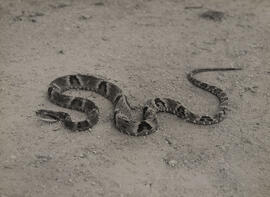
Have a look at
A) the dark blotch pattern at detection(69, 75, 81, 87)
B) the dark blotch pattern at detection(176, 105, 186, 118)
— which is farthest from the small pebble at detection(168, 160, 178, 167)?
the dark blotch pattern at detection(69, 75, 81, 87)

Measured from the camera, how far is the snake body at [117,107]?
9016 mm

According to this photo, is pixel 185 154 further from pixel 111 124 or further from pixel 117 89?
pixel 117 89

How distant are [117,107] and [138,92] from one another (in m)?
0.94

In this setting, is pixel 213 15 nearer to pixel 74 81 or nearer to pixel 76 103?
pixel 74 81

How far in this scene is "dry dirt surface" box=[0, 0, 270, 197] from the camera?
786 cm

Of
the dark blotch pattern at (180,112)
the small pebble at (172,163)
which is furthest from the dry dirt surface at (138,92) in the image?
the dark blotch pattern at (180,112)

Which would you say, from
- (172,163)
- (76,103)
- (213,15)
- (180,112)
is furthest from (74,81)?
(213,15)

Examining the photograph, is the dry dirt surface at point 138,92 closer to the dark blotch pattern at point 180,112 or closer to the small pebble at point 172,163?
the small pebble at point 172,163

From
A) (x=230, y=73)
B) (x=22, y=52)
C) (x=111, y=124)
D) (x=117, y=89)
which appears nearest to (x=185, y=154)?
(x=111, y=124)

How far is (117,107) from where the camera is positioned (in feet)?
31.4

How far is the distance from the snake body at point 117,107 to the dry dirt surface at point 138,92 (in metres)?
0.14

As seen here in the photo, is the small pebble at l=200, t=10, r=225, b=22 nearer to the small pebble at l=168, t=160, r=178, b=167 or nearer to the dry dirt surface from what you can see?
the dry dirt surface

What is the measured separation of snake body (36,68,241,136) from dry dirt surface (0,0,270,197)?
0.46 feet

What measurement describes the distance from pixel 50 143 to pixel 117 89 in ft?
6.72
